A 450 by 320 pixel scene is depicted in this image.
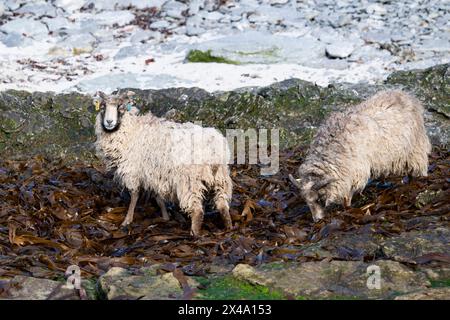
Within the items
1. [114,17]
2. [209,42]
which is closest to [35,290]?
[209,42]

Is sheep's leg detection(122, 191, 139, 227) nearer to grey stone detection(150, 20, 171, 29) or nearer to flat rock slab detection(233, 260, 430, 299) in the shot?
flat rock slab detection(233, 260, 430, 299)

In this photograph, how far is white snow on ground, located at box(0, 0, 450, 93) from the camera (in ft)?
47.6

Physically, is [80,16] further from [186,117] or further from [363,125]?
[363,125]

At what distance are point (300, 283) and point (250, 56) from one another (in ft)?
33.8

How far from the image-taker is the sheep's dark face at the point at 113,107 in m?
9.15

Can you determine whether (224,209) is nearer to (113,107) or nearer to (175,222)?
(175,222)

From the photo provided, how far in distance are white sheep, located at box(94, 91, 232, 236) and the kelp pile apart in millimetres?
337

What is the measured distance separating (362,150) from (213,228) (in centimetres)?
189

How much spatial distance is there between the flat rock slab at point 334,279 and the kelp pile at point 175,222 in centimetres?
58

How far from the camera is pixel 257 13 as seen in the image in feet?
57.4

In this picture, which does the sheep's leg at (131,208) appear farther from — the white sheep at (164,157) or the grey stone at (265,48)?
the grey stone at (265,48)

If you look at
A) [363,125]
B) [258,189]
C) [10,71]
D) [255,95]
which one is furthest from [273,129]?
[10,71]

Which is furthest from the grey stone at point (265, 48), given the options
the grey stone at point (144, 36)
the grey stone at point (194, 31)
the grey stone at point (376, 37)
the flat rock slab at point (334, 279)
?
the flat rock slab at point (334, 279)

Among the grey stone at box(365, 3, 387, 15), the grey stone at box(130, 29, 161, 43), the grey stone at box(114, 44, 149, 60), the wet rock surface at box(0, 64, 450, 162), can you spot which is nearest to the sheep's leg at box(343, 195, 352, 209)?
the wet rock surface at box(0, 64, 450, 162)
